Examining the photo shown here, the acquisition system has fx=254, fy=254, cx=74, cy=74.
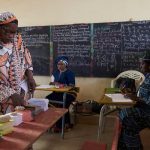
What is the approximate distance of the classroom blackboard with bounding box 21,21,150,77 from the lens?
172 inches

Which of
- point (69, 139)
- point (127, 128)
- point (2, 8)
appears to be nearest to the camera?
point (127, 128)

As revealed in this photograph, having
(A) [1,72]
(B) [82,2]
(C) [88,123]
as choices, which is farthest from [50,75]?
(A) [1,72]

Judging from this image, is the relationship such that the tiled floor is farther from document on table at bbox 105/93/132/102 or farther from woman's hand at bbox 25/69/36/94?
woman's hand at bbox 25/69/36/94

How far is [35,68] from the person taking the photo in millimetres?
5004

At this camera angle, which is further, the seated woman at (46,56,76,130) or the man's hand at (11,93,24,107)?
the seated woman at (46,56,76,130)

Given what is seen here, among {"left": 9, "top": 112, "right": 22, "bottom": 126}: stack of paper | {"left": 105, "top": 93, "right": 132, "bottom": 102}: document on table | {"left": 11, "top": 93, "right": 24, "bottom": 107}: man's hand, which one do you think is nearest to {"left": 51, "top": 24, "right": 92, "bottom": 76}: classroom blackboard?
{"left": 105, "top": 93, "right": 132, "bottom": 102}: document on table

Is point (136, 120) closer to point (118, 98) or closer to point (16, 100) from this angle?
point (118, 98)

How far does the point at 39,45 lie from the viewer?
4945mm

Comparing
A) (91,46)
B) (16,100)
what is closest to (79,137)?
(91,46)

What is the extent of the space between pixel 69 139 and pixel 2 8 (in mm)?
3035

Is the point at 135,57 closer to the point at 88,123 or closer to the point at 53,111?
the point at 88,123

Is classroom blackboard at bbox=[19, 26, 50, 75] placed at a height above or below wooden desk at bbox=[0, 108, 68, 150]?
above

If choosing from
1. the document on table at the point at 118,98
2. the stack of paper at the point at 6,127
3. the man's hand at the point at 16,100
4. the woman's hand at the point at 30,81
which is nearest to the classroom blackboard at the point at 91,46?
the document on table at the point at 118,98

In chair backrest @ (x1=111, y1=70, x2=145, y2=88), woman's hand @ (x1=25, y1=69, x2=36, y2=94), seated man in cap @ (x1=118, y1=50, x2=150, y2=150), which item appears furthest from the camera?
chair backrest @ (x1=111, y1=70, x2=145, y2=88)
